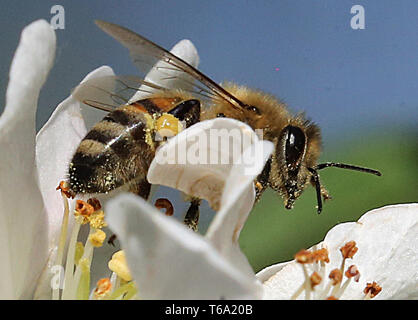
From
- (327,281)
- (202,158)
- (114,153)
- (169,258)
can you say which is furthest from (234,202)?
Result: (327,281)

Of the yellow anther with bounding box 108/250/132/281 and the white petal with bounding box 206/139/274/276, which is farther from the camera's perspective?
the yellow anther with bounding box 108/250/132/281

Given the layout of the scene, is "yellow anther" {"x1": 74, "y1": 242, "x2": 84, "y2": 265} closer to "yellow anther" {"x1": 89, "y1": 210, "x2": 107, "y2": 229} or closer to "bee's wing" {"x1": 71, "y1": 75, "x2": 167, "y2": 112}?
"yellow anther" {"x1": 89, "y1": 210, "x2": 107, "y2": 229}

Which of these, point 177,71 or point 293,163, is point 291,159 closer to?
point 293,163

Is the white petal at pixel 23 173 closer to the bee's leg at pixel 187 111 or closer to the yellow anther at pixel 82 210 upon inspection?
the yellow anther at pixel 82 210

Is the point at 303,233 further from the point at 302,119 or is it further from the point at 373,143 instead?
the point at 302,119

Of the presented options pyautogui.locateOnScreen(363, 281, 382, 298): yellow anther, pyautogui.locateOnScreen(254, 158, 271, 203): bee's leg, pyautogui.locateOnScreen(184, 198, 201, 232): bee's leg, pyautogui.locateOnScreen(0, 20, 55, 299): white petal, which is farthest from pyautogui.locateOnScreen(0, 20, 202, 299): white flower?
pyautogui.locateOnScreen(363, 281, 382, 298): yellow anther

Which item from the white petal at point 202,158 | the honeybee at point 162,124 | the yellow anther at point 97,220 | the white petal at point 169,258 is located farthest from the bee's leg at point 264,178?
the white petal at point 169,258
